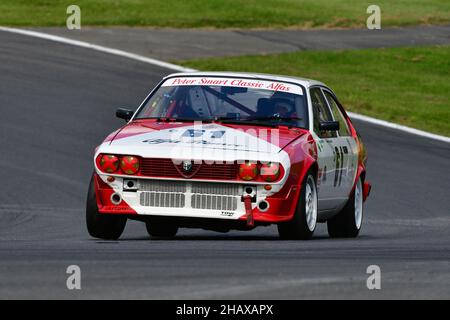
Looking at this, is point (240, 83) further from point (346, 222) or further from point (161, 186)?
point (346, 222)

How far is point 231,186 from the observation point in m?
12.1

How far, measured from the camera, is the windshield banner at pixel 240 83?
44.8 ft

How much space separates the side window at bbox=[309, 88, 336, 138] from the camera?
13672 millimetres

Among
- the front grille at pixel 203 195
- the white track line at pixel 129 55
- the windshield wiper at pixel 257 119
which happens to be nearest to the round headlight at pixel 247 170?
the front grille at pixel 203 195

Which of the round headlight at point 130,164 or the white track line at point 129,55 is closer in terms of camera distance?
the round headlight at point 130,164

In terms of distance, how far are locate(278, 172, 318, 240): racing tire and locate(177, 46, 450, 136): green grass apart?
13.8 metres

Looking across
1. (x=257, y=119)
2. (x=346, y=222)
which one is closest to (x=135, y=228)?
(x=346, y=222)

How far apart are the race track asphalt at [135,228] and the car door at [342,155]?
0.58 metres

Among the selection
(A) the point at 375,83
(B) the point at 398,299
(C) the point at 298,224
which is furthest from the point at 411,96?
(B) the point at 398,299

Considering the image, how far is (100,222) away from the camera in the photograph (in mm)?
12680
